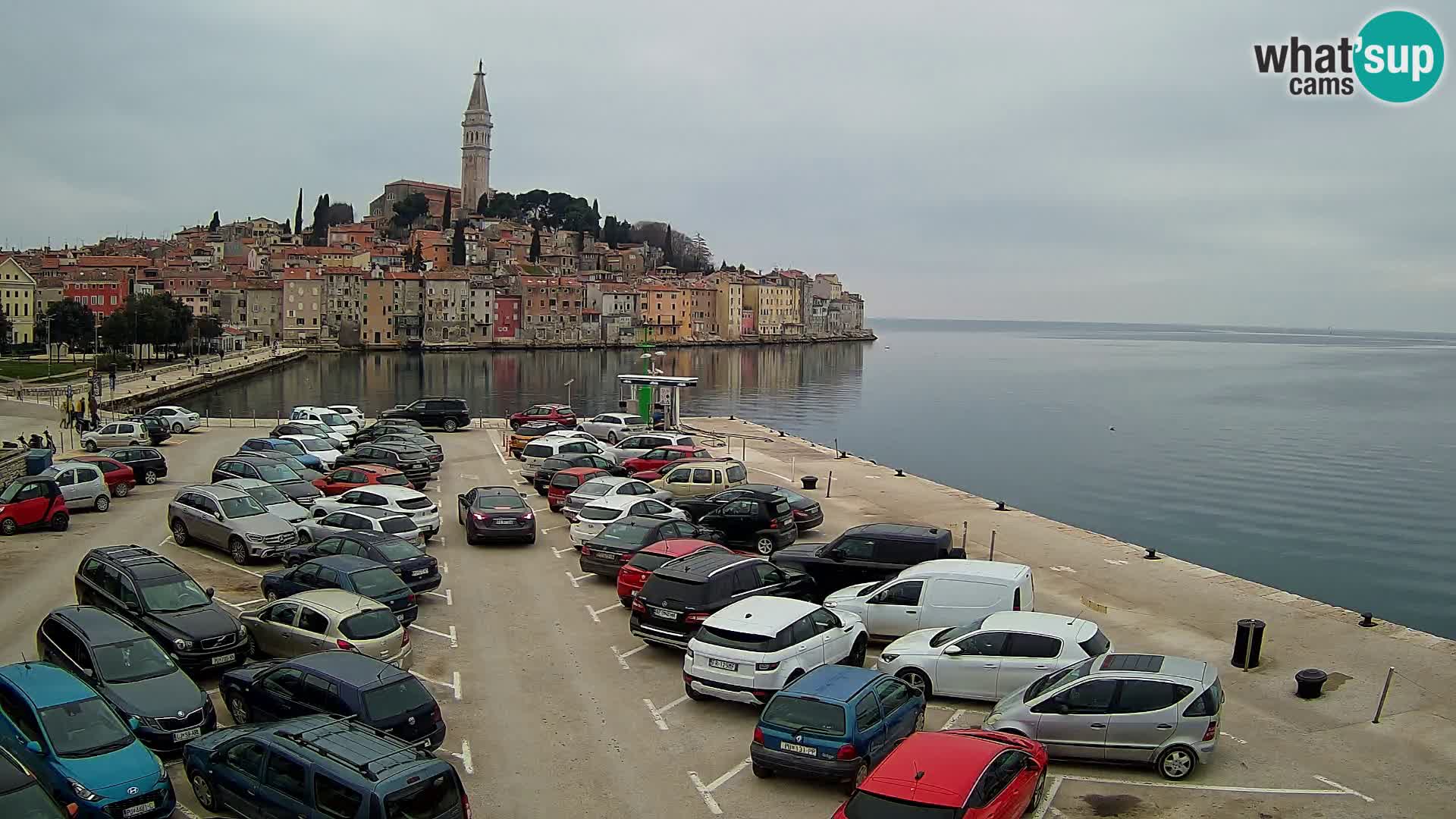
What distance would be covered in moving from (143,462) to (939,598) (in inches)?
854

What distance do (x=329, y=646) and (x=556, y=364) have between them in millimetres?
118353

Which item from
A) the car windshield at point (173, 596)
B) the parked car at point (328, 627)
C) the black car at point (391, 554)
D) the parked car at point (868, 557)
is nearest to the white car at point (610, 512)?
the black car at point (391, 554)

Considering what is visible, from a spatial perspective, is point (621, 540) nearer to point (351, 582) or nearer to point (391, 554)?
point (391, 554)

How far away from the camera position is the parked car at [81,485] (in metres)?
22.3

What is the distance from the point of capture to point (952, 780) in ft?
25.9

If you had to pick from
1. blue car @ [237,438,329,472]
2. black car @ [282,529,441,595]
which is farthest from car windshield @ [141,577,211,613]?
blue car @ [237,438,329,472]

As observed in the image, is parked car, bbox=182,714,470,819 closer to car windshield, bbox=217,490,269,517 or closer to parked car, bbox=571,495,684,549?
parked car, bbox=571,495,684,549

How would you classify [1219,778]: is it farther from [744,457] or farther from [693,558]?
[744,457]

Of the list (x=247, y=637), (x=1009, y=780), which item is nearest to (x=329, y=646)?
(x=247, y=637)

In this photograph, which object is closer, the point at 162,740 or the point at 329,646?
the point at 162,740

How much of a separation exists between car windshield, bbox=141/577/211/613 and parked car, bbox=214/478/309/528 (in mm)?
5823

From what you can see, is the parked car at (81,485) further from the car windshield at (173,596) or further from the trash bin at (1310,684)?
the trash bin at (1310,684)

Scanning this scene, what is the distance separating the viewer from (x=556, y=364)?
129 m

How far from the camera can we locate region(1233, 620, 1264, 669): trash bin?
13906 millimetres
